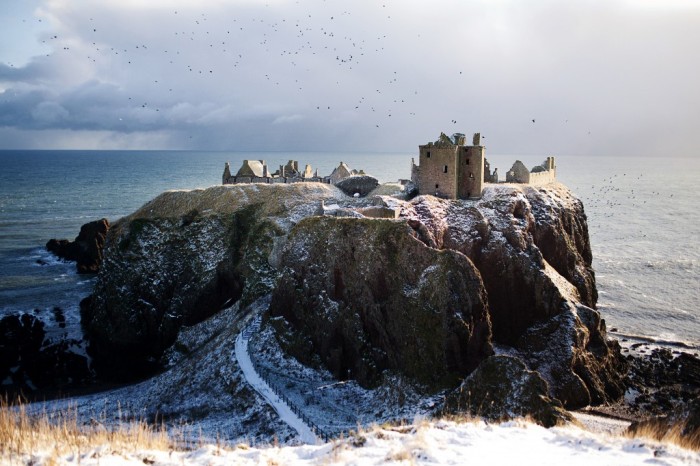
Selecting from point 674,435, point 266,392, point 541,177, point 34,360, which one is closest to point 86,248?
point 34,360

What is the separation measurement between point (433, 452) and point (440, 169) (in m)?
45.1

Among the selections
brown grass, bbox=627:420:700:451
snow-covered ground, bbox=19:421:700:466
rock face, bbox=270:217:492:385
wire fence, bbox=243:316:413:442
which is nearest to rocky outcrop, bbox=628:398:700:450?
brown grass, bbox=627:420:700:451

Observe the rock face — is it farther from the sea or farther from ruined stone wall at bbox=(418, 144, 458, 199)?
the sea

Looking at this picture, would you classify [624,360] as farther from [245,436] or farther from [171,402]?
[171,402]

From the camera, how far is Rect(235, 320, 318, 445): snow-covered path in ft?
106

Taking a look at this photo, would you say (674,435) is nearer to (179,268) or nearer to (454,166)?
(454,166)

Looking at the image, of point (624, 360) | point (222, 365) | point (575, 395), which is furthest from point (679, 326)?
point (222, 365)

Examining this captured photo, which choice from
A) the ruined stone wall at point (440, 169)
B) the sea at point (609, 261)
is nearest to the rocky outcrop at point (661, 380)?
the sea at point (609, 261)

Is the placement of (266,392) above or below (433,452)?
below

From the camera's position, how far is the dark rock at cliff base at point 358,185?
223 ft

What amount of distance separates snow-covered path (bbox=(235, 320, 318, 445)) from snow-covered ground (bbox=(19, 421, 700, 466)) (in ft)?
46.7

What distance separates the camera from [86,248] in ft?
275

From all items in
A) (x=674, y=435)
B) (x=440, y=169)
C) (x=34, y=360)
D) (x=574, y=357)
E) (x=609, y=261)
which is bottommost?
(x=34, y=360)

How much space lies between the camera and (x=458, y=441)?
15477 millimetres
